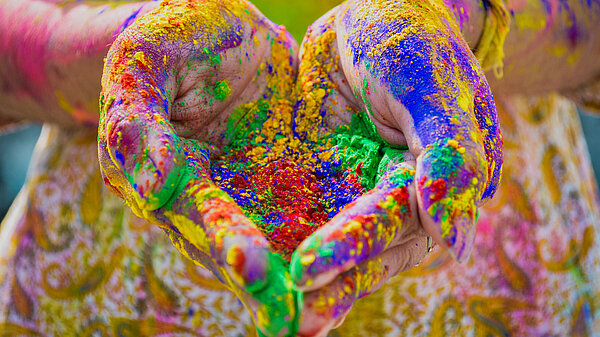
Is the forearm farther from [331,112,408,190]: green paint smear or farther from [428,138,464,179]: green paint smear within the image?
[428,138,464,179]: green paint smear

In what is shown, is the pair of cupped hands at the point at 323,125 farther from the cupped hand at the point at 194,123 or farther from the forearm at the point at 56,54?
the forearm at the point at 56,54

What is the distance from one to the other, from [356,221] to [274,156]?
169 mm

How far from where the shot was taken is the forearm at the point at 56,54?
0.68 metres

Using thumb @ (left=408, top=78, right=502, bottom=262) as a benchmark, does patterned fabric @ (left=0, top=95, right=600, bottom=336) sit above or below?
below

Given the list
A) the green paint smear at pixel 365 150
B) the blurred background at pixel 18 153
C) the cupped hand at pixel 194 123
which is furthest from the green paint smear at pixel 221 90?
the blurred background at pixel 18 153

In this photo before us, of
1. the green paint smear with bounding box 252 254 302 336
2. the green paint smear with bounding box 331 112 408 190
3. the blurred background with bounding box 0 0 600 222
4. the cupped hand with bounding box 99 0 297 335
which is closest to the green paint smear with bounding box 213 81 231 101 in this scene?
the cupped hand with bounding box 99 0 297 335

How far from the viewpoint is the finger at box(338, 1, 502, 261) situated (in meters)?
0.36

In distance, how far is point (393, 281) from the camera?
694mm

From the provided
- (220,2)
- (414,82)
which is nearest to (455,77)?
(414,82)

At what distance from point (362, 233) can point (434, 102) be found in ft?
0.43

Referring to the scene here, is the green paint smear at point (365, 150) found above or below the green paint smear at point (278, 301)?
above

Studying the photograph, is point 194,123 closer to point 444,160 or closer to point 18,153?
point 444,160

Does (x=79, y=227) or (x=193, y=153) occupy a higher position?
(x=193, y=153)

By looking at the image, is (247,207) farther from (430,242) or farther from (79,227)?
(79,227)
